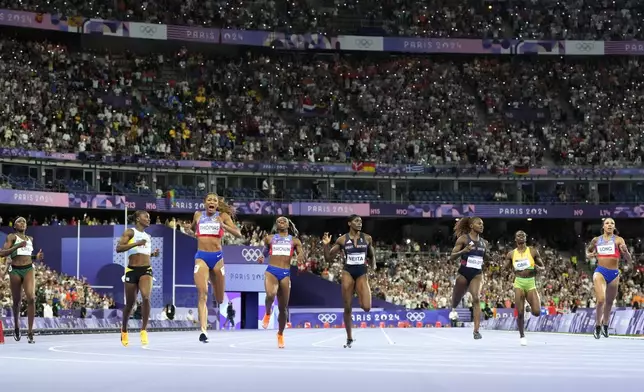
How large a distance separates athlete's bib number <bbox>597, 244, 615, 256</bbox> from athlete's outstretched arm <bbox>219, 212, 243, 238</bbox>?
904cm

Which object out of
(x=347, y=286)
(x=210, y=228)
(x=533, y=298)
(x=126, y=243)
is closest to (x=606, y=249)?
(x=533, y=298)

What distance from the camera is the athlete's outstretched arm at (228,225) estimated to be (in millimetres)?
19844

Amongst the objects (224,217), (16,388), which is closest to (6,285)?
(224,217)

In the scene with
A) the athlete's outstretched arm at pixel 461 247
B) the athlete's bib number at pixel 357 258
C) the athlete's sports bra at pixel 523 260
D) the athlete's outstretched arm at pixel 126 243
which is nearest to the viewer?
the athlete's outstretched arm at pixel 126 243

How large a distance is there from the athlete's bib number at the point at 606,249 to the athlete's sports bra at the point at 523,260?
2.08m

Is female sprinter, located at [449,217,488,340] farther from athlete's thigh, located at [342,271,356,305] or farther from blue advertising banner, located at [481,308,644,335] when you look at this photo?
blue advertising banner, located at [481,308,644,335]

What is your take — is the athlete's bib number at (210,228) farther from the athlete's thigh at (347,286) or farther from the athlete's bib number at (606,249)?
the athlete's bib number at (606,249)

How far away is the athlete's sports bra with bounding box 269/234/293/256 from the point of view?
2025 centimetres

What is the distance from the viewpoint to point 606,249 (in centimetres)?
2470

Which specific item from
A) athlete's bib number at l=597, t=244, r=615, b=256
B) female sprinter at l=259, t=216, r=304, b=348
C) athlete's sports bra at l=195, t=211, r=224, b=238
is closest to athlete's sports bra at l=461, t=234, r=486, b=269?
athlete's bib number at l=597, t=244, r=615, b=256

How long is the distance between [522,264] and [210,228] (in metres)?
7.36

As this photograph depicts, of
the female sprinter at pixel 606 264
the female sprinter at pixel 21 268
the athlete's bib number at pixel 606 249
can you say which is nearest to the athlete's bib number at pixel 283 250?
the female sprinter at pixel 21 268

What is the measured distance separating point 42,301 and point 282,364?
31.2 metres

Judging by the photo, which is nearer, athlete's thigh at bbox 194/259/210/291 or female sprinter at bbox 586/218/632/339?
athlete's thigh at bbox 194/259/210/291
